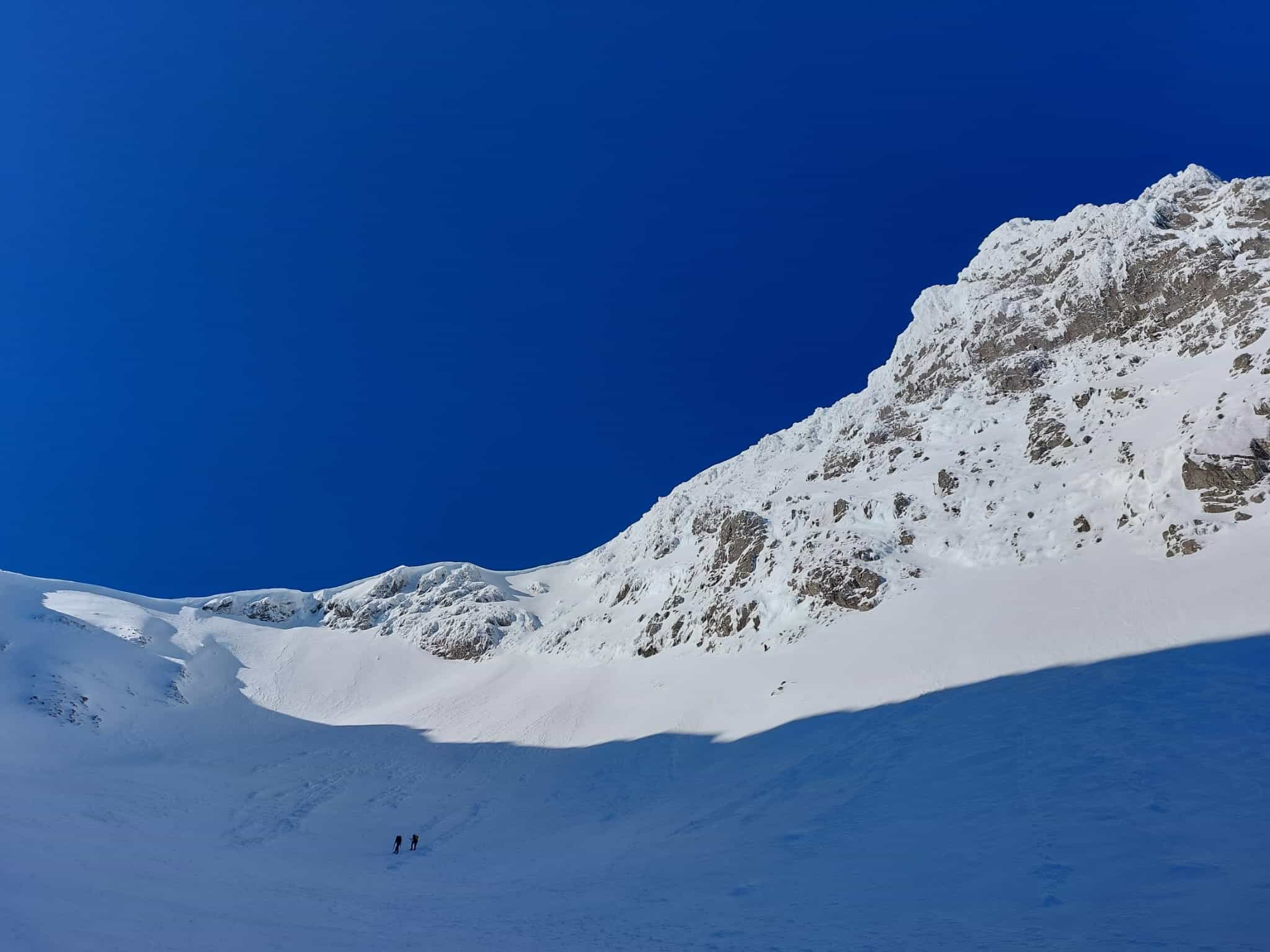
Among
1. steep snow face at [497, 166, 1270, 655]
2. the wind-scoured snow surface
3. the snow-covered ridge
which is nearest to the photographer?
the wind-scoured snow surface

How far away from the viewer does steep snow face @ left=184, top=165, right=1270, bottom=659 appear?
44.6 meters

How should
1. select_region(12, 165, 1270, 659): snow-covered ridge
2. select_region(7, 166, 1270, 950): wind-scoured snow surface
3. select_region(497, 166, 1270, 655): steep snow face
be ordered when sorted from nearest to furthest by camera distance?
1. select_region(7, 166, 1270, 950): wind-scoured snow surface
2. select_region(497, 166, 1270, 655): steep snow face
3. select_region(12, 165, 1270, 659): snow-covered ridge

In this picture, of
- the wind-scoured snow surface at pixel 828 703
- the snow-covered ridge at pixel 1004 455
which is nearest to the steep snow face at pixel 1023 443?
the snow-covered ridge at pixel 1004 455

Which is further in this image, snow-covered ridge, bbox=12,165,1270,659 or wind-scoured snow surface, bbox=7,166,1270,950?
snow-covered ridge, bbox=12,165,1270,659

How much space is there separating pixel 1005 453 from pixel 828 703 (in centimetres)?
2833

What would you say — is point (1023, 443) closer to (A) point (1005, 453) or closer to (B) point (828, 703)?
(A) point (1005, 453)

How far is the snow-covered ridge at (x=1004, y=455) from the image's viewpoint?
44562mm

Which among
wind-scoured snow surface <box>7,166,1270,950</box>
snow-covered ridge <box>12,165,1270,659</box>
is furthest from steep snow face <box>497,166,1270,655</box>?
wind-scoured snow surface <box>7,166,1270,950</box>

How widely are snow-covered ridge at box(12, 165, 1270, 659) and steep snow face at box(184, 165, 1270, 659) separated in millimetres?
188

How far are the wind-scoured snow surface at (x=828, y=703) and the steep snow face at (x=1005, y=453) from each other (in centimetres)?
33

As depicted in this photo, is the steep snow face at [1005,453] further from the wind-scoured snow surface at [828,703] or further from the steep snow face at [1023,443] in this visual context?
the wind-scoured snow surface at [828,703]

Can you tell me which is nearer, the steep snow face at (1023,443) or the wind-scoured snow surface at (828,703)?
the wind-scoured snow surface at (828,703)

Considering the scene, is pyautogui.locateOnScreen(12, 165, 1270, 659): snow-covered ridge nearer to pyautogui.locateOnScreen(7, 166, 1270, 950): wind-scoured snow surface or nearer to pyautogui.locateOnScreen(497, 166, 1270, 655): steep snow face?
pyautogui.locateOnScreen(497, 166, 1270, 655): steep snow face

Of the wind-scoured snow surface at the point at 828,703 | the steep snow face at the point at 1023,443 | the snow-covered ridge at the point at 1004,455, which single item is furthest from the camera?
the snow-covered ridge at the point at 1004,455
